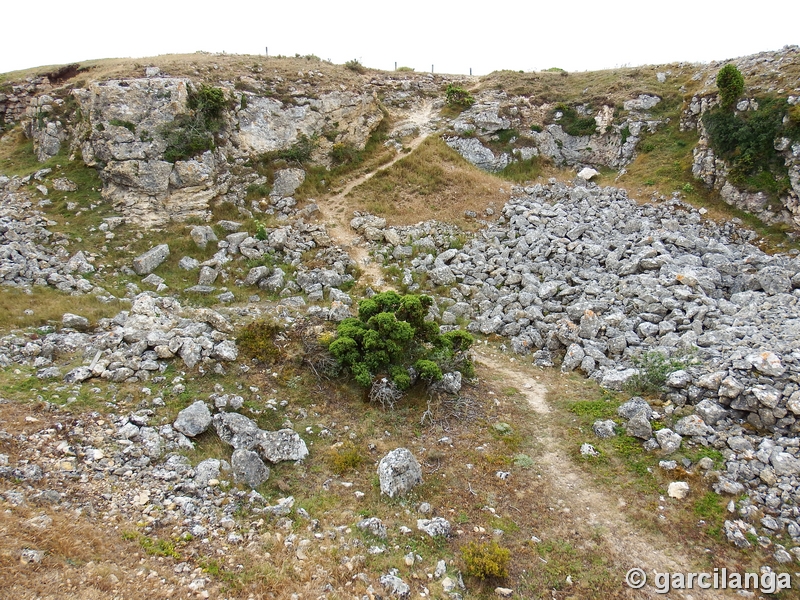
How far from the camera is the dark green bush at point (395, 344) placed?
12406 mm

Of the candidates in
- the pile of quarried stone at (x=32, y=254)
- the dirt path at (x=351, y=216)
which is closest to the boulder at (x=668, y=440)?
the dirt path at (x=351, y=216)

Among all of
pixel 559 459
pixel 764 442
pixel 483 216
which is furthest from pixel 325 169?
pixel 764 442

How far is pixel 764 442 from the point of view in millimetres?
9805

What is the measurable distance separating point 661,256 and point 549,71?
27.4 m

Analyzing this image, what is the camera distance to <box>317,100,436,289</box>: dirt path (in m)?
20.7

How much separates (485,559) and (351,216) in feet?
63.6

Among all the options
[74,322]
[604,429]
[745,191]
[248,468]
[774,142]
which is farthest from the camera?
[745,191]

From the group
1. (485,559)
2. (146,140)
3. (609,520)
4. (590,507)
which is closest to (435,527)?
(485,559)

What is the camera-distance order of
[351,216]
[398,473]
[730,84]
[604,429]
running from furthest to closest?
[351,216], [730,84], [604,429], [398,473]
